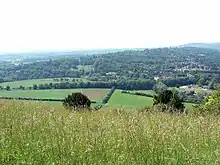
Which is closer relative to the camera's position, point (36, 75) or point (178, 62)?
point (36, 75)

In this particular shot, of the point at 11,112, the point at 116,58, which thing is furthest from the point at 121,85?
the point at 11,112

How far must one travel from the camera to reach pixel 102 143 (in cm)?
503

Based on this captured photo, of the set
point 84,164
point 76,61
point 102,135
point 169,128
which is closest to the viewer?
point 84,164

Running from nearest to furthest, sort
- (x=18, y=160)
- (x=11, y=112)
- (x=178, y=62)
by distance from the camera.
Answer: (x=18, y=160), (x=11, y=112), (x=178, y=62)

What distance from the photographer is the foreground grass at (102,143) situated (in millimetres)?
4739

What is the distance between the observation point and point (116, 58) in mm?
108875

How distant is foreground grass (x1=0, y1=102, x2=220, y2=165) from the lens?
4.74 meters

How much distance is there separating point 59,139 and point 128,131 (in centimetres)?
96

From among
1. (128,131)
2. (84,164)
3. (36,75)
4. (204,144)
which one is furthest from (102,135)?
(36,75)

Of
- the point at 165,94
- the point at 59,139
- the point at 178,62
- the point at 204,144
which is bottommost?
the point at 178,62

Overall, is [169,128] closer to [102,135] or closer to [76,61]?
[102,135]

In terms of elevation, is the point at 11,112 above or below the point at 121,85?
above

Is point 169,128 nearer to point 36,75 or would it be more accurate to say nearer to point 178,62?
point 36,75

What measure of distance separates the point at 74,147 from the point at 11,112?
2.87m
